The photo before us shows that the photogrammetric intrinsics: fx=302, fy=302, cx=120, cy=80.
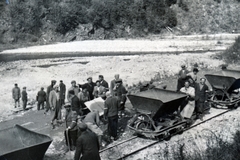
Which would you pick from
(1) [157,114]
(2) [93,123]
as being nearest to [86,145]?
(2) [93,123]

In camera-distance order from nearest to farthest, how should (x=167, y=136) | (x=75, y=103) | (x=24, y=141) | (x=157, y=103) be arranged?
(x=24, y=141)
(x=157, y=103)
(x=167, y=136)
(x=75, y=103)

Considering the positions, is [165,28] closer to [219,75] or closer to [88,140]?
[219,75]

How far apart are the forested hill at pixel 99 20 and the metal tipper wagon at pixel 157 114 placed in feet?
137

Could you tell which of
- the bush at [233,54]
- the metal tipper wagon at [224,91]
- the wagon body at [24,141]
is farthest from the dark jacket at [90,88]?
the bush at [233,54]

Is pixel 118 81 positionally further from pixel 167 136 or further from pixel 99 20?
pixel 99 20

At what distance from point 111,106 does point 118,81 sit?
2.53 m

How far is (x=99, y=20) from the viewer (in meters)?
54.8

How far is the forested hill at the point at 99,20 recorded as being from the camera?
53.1 meters

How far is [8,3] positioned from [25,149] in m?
55.8

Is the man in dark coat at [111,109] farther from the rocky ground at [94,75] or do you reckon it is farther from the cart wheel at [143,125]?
the rocky ground at [94,75]

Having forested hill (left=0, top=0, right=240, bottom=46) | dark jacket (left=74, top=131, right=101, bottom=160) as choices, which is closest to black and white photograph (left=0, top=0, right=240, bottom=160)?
dark jacket (left=74, top=131, right=101, bottom=160)

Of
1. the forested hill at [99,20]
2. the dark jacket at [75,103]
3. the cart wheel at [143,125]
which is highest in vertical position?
the forested hill at [99,20]

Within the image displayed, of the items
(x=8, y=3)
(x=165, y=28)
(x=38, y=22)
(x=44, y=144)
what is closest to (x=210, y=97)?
(x=44, y=144)

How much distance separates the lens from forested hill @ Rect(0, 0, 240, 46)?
174ft
